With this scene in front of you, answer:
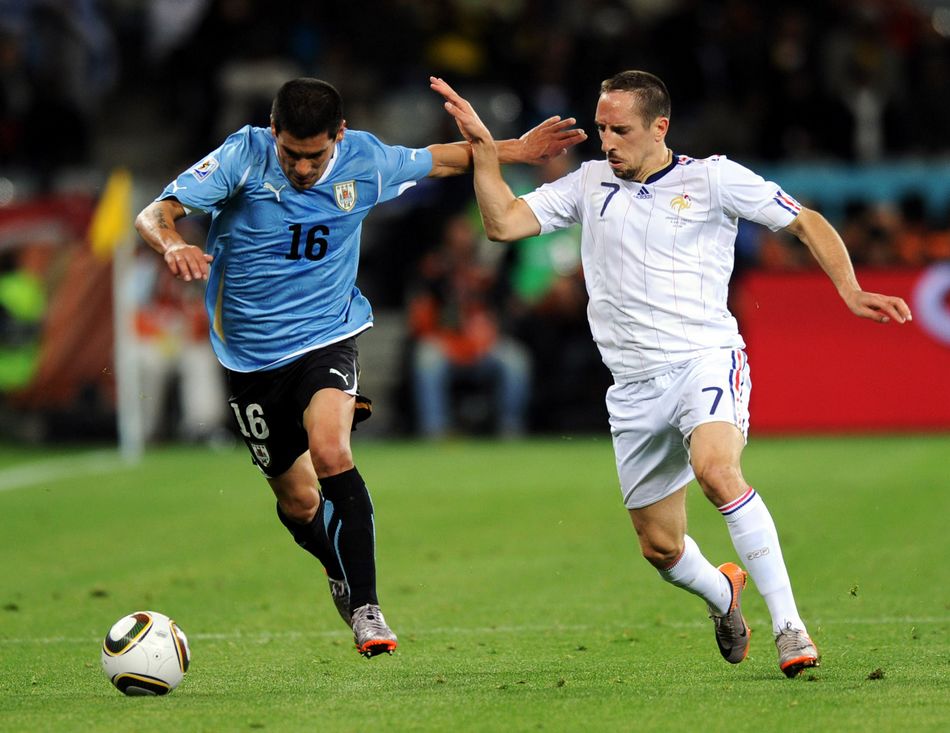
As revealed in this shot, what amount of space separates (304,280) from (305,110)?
90 cm

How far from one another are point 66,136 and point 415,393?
604cm

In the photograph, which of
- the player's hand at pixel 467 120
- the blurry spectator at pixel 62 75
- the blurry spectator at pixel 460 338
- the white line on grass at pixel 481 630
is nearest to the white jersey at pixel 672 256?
the player's hand at pixel 467 120

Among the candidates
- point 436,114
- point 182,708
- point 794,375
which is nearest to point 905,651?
point 182,708

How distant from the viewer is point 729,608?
7293 millimetres

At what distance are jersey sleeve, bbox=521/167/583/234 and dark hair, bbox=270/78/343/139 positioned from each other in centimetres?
93

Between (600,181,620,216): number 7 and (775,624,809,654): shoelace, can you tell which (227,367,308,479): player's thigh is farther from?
(775,624,809,654): shoelace

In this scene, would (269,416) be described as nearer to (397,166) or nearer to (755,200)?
(397,166)

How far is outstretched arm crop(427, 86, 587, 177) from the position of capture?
809 centimetres

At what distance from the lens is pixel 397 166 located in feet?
26.0

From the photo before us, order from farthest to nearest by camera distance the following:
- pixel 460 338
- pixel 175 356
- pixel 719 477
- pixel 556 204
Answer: pixel 175 356
pixel 460 338
pixel 556 204
pixel 719 477

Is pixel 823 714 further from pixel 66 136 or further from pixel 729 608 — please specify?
pixel 66 136

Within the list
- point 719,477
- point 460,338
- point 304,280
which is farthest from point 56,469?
point 719,477

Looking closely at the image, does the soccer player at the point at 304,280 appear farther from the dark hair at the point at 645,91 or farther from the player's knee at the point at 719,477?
the player's knee at the point at 719,477

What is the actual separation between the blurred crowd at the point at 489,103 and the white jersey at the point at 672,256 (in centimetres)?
1098
